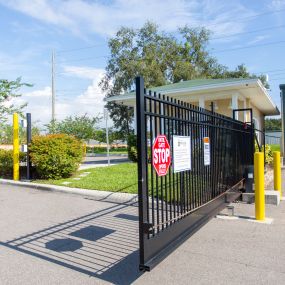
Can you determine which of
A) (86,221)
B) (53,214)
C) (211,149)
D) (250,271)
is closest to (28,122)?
(53,214)

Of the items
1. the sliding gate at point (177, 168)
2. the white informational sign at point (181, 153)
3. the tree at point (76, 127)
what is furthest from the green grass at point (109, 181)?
the tree at point (76, 127)

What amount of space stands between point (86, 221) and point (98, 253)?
6.00ft

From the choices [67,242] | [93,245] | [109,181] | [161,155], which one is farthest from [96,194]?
[161,155]

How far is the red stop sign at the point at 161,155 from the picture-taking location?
157 inches

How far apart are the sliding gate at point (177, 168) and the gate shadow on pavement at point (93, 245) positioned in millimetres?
552

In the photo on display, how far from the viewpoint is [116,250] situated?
4.84 m

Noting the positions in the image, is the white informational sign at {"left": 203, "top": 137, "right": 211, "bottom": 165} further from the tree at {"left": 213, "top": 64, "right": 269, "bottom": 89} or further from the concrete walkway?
the tree at {"left": 213, "top": 64, "right": 269, "bottom": 89}

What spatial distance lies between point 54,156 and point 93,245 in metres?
6.44

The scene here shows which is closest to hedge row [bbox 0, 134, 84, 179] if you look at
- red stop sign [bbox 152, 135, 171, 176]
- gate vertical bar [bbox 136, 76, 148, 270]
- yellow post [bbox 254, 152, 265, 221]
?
yellow post [bbox 254, 152, 265, 221]

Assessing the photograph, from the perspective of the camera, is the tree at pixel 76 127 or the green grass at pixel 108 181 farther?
the tree at pixel 76 127

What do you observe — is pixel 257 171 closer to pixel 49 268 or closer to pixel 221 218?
pixel 221 218

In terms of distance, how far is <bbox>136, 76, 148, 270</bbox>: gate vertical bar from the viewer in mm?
3645

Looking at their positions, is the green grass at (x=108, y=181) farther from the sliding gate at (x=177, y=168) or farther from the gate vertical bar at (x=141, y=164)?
the gate vertical bar at (x=141, y=164)

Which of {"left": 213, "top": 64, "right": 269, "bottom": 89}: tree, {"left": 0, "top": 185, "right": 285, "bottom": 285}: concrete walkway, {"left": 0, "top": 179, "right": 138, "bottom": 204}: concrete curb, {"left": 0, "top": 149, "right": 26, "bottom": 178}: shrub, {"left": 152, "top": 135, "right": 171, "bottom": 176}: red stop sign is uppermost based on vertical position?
{"left": 213, "top": 64, "right": 269, "bottom": 89}: tree
